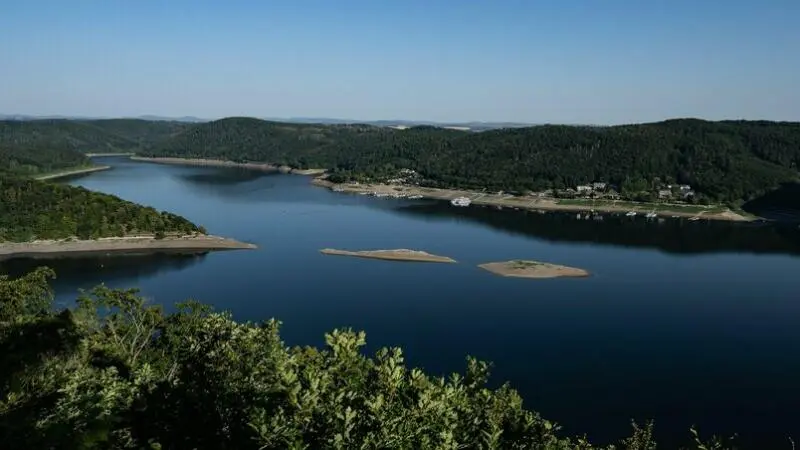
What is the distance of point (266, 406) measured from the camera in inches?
356

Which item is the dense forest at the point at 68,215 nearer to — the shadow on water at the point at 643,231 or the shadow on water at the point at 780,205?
the shadow on water at the point at 643,231

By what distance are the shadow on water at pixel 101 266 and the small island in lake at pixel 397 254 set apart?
43.3 ft

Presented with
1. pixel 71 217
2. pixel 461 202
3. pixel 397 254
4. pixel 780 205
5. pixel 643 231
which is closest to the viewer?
pixel 397 254

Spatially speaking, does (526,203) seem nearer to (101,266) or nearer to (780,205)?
(780,205)

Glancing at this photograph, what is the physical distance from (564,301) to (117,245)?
4252 centimetres

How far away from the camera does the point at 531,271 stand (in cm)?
5419

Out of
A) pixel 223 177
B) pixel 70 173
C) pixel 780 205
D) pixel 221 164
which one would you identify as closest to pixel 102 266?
pixel 780 205

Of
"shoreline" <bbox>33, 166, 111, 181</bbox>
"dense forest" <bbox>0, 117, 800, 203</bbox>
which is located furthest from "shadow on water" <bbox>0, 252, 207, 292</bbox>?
"shoreline" <bbox>33, 166, 111, 181</bbox>

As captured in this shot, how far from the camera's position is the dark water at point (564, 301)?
30.1 meters

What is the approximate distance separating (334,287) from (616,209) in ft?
194

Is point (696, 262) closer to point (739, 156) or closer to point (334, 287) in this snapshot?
point (334, 287)

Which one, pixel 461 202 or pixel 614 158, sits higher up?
pixel 614 158

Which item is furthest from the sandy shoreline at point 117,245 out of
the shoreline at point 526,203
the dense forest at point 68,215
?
the shoreline at point 526,203

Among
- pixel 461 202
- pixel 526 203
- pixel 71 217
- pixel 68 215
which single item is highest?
pixel 526 203
